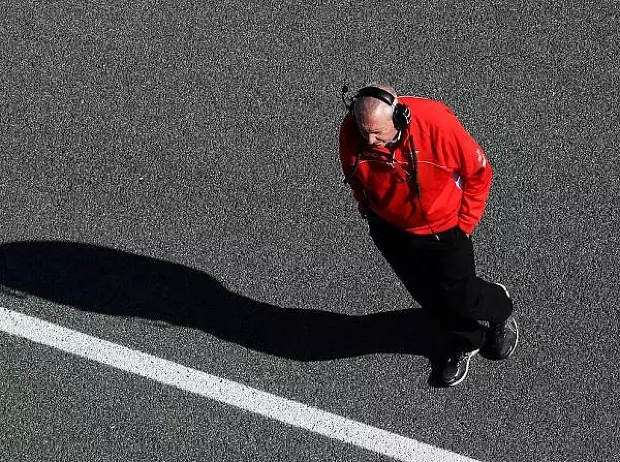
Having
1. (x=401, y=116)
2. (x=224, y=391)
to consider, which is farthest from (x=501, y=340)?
(x=401, y=116)

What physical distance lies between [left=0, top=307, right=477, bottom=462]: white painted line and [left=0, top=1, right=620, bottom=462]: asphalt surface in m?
0.06

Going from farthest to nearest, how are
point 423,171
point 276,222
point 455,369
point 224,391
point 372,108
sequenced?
point 276,222 < point 224,391 < point 455,369 < point 423,171 < point 372,108

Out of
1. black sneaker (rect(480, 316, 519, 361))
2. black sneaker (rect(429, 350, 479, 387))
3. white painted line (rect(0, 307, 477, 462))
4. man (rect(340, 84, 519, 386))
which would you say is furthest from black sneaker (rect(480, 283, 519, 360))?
white painted line (rect(0, 307, 477, 462))

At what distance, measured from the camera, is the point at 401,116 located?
3.67 m

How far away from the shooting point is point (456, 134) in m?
3.89

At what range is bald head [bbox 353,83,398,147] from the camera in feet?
11.8

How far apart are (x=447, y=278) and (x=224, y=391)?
174 centimetres

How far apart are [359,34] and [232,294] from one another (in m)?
2.26

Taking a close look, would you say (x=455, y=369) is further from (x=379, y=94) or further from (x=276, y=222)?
(x=379, y=94)

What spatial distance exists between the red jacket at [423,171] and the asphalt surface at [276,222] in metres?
1.37

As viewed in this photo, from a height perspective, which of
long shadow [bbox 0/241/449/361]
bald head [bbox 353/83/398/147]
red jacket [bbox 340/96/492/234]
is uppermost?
bald head [bbox 353/83/398/147]

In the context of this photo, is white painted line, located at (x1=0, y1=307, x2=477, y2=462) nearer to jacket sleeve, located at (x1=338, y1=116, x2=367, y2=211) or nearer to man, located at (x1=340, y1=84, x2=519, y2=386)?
man, located at (x1=340, y1=84, x2=519, y2=386)

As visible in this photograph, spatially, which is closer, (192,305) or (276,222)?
(192,305)

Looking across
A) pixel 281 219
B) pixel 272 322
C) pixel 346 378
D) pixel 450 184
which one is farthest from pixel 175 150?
pixel 450 184
